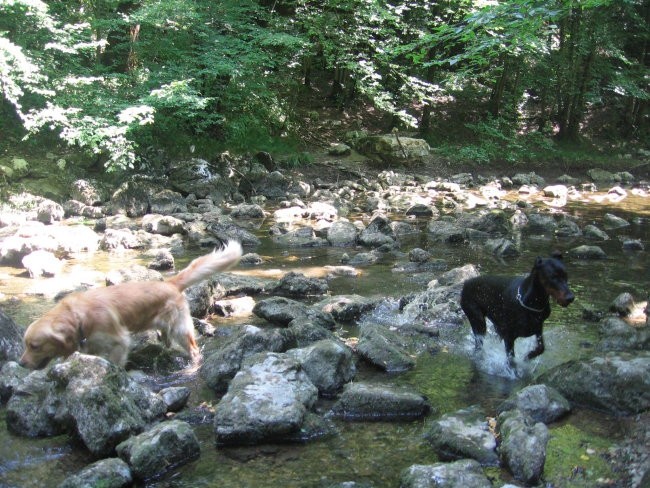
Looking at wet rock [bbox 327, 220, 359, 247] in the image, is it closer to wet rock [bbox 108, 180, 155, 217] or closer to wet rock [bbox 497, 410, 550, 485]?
wet rock [bbox 108, 180, 155, 217]

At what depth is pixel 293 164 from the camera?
22250 millimetres

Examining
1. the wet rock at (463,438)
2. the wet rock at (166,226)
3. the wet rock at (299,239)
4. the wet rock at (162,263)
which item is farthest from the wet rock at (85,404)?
the wet rock at (166,226)

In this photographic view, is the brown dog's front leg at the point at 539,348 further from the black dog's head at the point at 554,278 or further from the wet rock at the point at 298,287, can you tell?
the wet rock at the point at 298,287

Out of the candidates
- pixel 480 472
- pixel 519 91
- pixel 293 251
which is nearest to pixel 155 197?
pixel 293 251

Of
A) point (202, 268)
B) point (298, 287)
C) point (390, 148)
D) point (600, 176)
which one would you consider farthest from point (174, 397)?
point (600, 176)

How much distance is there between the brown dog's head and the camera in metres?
4.81

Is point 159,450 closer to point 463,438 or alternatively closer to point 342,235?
point 463,438

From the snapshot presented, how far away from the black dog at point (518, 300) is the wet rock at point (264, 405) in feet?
7.45

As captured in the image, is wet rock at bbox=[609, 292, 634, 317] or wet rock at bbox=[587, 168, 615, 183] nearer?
wet rock at bbox=[609, 292, 634, 317]

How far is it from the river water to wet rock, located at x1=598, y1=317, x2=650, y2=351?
7.9 inches

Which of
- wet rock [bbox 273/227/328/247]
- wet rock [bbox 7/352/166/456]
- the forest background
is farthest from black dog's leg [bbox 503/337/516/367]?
wet rock [bbox 273/227/328/247]

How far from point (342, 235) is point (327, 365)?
24.2 ft

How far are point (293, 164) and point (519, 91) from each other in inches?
622

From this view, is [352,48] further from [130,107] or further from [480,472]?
[480,472]
